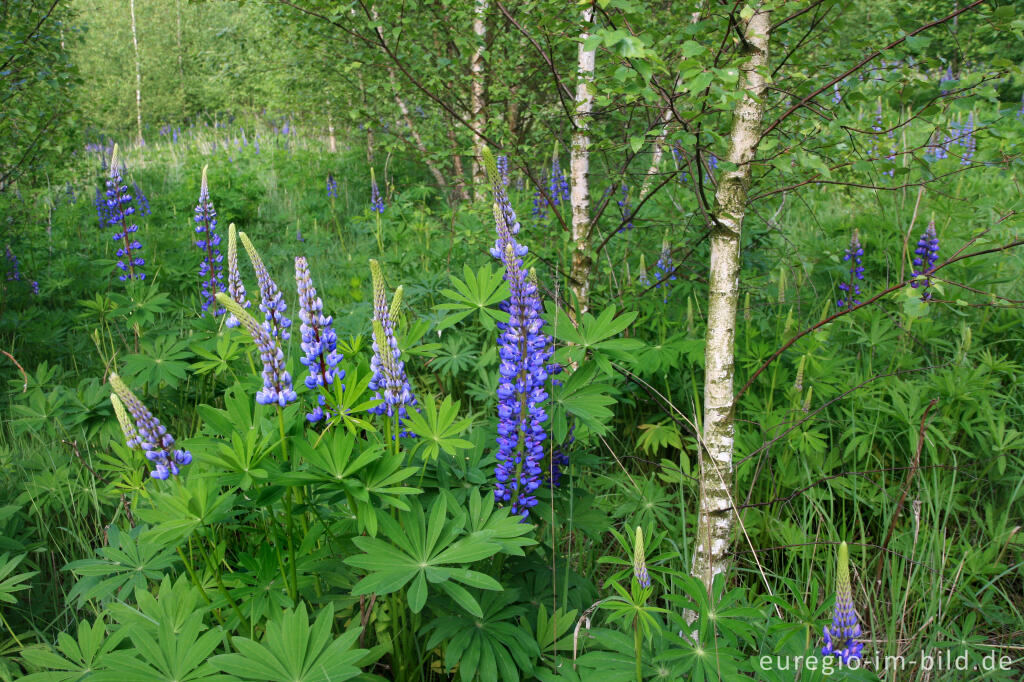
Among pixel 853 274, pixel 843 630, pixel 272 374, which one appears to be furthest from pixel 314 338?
pixel 853 274

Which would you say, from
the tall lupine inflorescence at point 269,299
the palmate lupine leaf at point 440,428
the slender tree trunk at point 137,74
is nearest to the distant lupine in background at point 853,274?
the palmate lupine leaf at point 440,428

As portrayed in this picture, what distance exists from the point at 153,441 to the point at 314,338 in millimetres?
521

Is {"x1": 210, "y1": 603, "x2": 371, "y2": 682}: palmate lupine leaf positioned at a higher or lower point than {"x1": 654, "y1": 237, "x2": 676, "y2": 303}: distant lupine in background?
lower

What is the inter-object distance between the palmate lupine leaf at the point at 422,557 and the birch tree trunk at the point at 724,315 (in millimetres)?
853

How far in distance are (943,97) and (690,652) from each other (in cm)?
171

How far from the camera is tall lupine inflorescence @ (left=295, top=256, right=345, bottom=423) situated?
1.65 m

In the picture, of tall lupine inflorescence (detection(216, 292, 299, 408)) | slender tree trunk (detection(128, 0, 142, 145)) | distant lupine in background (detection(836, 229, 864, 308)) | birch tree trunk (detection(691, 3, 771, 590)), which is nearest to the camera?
tall lupine inflorescence (detection(216, 292, 299, 408))

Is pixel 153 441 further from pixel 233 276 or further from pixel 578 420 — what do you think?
pixel 578 420

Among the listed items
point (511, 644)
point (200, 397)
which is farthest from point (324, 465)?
point (200, 397)

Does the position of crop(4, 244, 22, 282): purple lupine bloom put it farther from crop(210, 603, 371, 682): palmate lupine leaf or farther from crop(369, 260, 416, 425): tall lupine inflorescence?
crop(210, 603, 371, 682): palmate lupine leaf

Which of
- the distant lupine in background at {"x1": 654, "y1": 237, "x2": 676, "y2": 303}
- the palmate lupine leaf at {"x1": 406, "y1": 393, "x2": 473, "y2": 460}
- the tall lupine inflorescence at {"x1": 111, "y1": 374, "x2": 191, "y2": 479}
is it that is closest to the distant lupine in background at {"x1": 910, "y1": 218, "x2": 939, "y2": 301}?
the distant lupine in background at {"x1": 654, "y1": 237, "x2": 676, "y2": 303}

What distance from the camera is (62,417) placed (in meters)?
2.84

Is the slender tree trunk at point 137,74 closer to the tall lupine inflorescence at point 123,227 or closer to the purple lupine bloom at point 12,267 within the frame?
the purple lupine bloom at point 12,267

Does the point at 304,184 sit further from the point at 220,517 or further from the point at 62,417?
the point at 220,517
